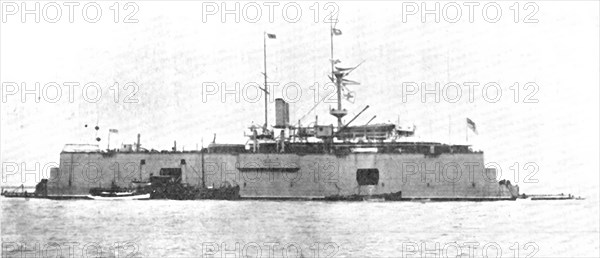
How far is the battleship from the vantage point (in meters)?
41.7

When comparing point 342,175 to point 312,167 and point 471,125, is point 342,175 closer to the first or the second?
point 312,167

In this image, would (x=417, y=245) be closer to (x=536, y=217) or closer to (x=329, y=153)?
(x=536, y=217)

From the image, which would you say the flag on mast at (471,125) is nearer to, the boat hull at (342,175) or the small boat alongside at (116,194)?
the boat hull at (342,175)

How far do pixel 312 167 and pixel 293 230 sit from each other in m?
17.4

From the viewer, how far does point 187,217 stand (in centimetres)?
2948

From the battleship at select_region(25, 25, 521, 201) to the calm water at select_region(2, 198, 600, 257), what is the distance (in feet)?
13.5

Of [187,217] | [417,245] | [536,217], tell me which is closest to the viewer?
[417,245]

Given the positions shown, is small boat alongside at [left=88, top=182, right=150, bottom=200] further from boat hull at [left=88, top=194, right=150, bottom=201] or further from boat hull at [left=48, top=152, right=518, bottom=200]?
boat hull at [left=48, top=152, right=518, bottom=200]

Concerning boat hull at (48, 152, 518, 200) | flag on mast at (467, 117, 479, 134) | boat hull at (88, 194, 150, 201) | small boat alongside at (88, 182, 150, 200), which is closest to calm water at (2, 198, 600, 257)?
boat hull at (88, 194, 150, 201)

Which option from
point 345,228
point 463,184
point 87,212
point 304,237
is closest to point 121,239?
point 304,237

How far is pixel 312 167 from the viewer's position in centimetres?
4194

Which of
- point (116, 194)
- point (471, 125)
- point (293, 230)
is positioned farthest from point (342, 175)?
point (293, 230)

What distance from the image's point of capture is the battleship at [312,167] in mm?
41688

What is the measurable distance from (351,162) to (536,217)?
38.9 feet
